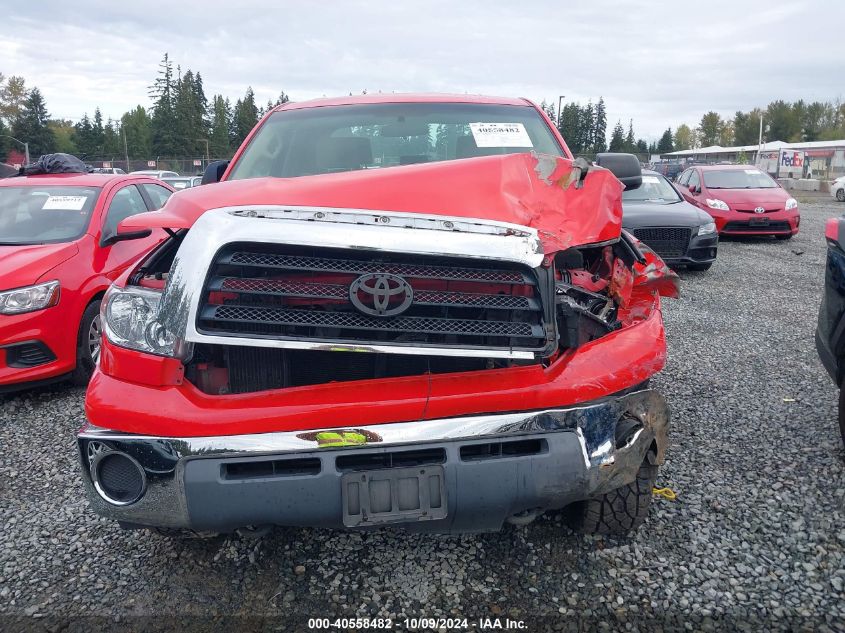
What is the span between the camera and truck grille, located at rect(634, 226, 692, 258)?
9289mm

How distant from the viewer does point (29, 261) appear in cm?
462

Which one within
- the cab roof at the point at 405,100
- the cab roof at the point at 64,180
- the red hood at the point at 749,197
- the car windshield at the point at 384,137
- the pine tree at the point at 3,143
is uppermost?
the pine tree at the point at 3,143

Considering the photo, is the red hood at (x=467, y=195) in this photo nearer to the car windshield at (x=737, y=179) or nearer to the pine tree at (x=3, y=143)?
the car windshield at (x=737, y=179)

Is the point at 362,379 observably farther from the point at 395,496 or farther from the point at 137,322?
the point at 137,322

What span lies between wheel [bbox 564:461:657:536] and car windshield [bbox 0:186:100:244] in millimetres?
4441

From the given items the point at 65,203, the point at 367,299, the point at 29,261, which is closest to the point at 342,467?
the point at 367,299

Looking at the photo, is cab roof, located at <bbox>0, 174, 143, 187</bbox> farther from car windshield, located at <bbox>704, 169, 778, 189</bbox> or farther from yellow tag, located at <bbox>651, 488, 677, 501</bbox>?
car windshield, located at <bbox>704, 169, 778, 189</bbox>

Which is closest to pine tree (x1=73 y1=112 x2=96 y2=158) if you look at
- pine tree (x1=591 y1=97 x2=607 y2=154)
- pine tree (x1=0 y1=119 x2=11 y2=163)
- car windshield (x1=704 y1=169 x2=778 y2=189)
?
pine tree (x1=0 y1=119 x2=11 y2=163)

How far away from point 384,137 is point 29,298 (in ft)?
9.32

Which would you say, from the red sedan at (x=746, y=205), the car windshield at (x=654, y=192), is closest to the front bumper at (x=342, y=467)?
the car windshield at (x=654, y=192)

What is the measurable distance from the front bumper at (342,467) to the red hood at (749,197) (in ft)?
40.2

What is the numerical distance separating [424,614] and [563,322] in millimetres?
1208

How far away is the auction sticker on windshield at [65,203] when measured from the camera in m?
5.37

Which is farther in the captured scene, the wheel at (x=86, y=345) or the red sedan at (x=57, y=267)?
the wheel at (x=86, y=345)
